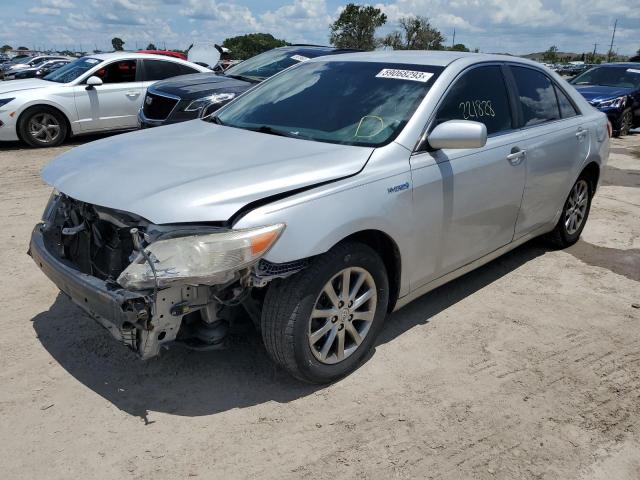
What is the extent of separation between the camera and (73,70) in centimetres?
1021

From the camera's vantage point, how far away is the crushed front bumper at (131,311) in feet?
8.24

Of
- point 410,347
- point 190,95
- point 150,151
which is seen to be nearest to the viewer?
point 150,151

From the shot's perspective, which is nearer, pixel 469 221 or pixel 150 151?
pixel 150 151

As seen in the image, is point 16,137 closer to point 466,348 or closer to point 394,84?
point 394,84

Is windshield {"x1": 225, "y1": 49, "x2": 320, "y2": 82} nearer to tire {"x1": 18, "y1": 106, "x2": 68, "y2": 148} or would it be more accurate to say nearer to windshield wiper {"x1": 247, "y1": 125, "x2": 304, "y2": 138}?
tire {"x1": 18, "y1": 106, "x2": 68, "y2": 148}

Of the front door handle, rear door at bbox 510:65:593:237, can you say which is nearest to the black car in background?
rear door at bbox 510:65:593:237

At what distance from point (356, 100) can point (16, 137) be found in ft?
25.8

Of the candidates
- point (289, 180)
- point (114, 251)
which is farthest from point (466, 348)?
point (114, 251)

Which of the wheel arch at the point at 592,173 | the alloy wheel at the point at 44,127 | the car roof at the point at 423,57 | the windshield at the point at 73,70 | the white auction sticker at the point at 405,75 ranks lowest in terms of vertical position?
the alloy wheel at the point at 44,127

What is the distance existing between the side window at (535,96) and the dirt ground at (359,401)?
142cm

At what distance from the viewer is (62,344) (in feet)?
11.4

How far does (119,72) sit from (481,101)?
8196 mm

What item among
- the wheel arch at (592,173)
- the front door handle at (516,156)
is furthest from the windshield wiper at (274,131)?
the wheel arch at (592,173)

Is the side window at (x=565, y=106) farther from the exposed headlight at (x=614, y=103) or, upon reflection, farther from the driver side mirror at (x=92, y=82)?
the exposed headlight at (x=614, y=103)
